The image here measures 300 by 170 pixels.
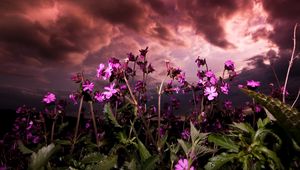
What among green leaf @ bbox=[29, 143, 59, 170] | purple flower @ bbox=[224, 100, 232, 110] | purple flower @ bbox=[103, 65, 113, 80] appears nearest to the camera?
green leaf @ bbox=[29, 143, 59, 170]

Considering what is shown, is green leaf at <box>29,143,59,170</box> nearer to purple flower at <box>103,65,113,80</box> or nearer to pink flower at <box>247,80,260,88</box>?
purple flower at <box>103,65,113,80</box>

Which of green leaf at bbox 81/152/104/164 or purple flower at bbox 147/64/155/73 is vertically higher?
purple flower at bbox 147/64/155/73

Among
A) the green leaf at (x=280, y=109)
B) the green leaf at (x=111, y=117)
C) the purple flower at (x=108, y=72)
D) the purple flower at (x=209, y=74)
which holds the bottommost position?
the green leaf at (x=280, y=109)

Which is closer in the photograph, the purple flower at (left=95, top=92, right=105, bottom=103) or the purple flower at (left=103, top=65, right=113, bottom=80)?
the purple flower at (left=103, top=65, right=113, bottom=80)

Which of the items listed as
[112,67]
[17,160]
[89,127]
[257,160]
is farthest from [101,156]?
[89,127]

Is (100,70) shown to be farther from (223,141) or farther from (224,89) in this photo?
(223,141)

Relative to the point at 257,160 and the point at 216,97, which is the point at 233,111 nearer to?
the point at 216,97

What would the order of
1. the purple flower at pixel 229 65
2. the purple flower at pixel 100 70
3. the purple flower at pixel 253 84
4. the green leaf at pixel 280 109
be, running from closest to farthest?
1. the green leaf at pixel 280 109
2. the purple flower at pixel 100 70
3. the purple flower at pixel 229 65
4. the purple flower at pixel 253 84

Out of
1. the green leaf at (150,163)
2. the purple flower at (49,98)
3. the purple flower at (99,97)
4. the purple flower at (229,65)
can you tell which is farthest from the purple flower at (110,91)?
the green leaf at (150,163)

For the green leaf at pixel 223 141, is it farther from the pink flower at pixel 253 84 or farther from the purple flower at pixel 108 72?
the pink flower at pixel 253 84

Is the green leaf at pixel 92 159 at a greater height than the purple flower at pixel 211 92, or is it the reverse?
the purple flower at pixel 211 92

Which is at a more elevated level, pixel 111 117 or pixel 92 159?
pixel 111 117

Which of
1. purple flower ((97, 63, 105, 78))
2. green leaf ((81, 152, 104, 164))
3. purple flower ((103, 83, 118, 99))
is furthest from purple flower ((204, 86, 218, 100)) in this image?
green leaf ((81, 152, 104, 164))

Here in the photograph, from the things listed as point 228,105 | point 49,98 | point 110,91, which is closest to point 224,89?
point 110,91
